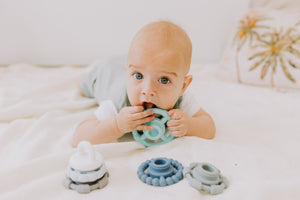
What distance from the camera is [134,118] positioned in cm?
72

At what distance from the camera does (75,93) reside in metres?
1.24

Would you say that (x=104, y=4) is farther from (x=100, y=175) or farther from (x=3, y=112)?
(x=100, y=175)

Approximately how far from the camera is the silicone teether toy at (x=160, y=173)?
1.98 feet

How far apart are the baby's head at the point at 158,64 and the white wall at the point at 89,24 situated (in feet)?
3.66

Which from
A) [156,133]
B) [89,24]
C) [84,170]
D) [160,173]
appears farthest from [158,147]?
[89,24]

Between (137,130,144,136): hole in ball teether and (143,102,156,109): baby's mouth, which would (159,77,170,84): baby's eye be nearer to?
(143,102,156,109): baby's mouth

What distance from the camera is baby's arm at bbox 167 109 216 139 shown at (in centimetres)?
75

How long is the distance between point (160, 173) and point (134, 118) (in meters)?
0.17

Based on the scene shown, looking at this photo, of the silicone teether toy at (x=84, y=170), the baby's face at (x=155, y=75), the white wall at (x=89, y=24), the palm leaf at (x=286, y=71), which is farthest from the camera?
the white wall at (x=89, y=24)

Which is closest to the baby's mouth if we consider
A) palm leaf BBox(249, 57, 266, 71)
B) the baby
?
the baby

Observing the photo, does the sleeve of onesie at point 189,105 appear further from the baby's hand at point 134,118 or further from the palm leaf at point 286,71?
the palm leaf at point 286,71

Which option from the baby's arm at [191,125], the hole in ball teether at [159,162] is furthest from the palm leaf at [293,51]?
the hole in ball teether at [159,162]

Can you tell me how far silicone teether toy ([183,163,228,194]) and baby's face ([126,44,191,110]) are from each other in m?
0.20

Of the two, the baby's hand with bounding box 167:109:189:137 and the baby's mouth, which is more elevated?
the baby's mouth
